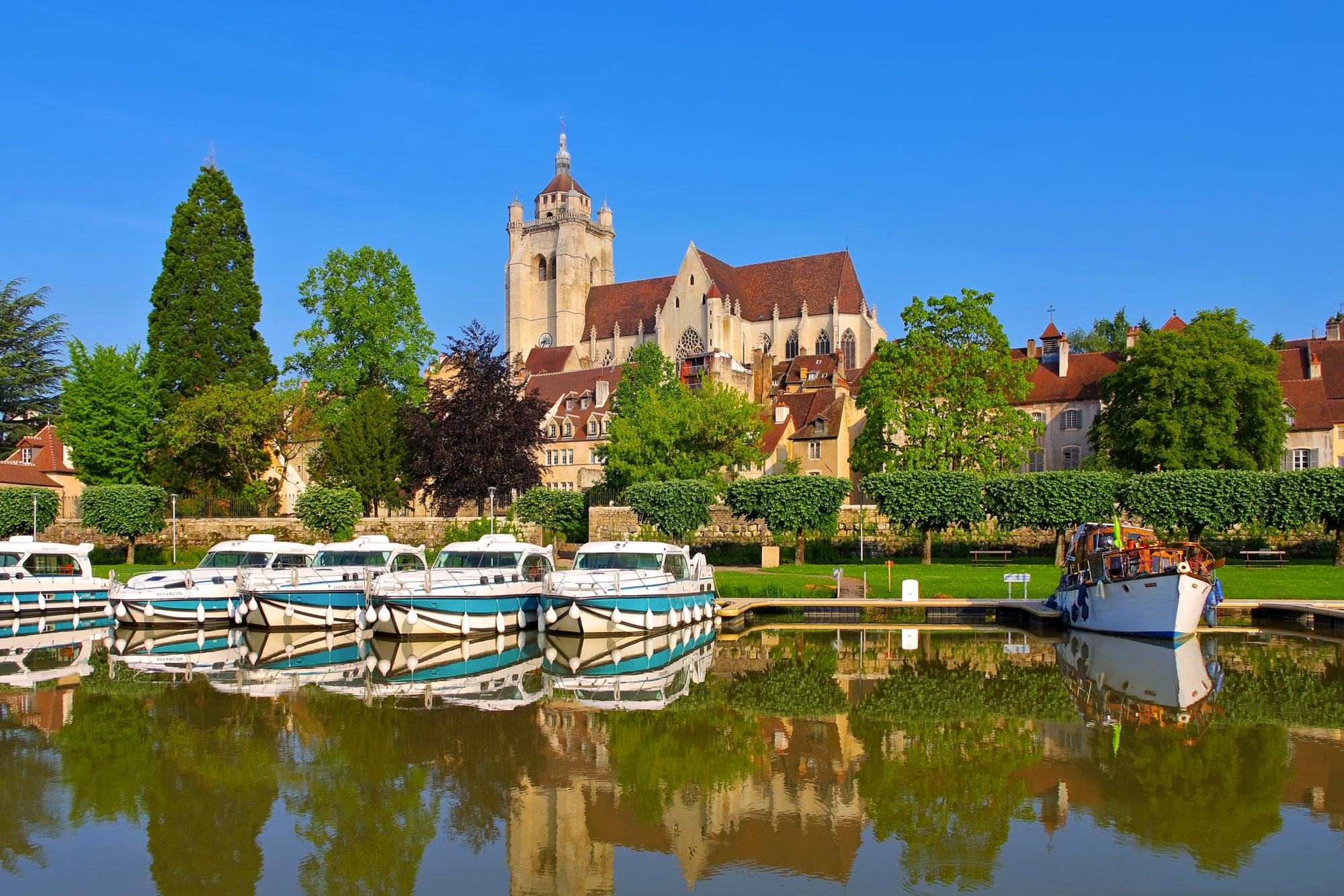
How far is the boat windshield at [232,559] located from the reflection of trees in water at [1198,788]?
23.6 m

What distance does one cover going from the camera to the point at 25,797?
13055mm

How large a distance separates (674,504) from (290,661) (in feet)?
87.5

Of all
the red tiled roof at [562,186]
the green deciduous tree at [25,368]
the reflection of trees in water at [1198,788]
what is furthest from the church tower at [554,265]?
the reflection of trees in water at [1198,788]

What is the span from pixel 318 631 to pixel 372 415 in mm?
25700

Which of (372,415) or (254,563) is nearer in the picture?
(254,563)

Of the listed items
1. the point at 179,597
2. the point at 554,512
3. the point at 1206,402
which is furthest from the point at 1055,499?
the point at 179,597

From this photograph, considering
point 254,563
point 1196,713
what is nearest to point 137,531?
point 254,563

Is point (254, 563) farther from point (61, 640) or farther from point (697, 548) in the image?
point (697, 548)

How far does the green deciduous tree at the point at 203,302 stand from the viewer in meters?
53.5

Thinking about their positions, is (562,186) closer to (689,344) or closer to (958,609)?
(689,344)

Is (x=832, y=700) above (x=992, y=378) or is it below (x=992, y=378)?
below

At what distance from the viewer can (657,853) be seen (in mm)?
11297

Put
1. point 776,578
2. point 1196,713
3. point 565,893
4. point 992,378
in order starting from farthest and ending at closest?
point 992,378 → point 776,578 → point 1196,713 → point 565,893

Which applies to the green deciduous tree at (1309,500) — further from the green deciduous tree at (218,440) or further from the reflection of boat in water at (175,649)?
the green deciduous tree at (218,440)
